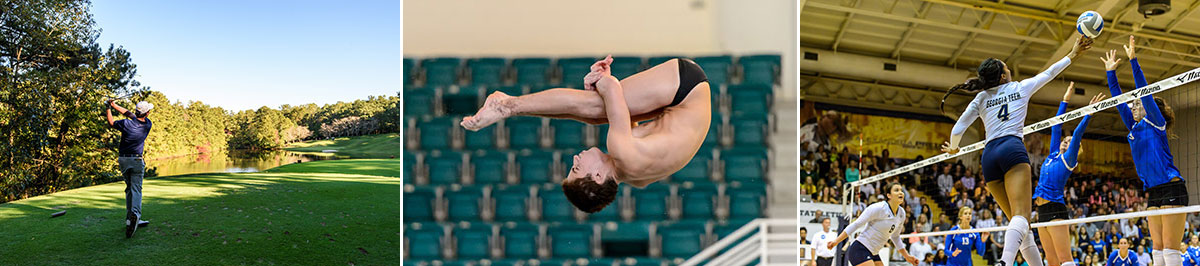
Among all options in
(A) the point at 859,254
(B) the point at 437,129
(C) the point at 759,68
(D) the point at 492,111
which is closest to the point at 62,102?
(B) the point at 437,129

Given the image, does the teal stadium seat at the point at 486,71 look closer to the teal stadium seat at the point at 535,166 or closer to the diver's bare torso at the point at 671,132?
the teal stadium seat at the point at 535,166

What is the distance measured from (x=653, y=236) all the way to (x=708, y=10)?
4.52 feet

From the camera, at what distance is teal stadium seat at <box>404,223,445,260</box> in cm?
469

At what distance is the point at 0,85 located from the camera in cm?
505

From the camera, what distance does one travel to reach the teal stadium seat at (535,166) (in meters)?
4.72

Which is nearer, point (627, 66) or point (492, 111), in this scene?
point (492, 111)

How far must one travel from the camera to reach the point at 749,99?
4.64 metres

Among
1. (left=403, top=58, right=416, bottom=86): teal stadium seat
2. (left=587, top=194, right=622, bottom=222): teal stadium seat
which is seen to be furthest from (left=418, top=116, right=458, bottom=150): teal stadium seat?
(left=587, top=194, right=622, bottom=222): teal stadium seat

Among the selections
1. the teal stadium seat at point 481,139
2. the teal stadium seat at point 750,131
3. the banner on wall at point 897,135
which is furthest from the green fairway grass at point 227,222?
the banner on wall at point 897,135

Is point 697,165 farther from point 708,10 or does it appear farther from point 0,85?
point 0,85

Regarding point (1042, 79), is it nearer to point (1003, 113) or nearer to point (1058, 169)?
point (1003, 113)

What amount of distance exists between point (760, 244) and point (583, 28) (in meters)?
1.65

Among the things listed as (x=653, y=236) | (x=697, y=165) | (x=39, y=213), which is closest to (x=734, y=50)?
(x=697, y=165)

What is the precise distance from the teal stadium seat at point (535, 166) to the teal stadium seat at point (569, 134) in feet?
0.31
